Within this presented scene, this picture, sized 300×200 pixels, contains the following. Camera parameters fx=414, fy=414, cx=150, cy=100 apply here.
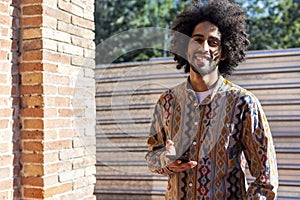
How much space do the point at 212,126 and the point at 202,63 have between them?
0.87 ft

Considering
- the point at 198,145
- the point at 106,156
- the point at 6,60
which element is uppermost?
the point at 6,60

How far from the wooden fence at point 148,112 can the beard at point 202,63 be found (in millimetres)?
968

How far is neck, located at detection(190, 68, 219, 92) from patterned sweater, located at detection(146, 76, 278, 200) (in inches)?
1.0

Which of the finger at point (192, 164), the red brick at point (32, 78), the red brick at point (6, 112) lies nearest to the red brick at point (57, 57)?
the red brick at point (32, 78)

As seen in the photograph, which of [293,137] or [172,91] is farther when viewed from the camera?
[293,137]

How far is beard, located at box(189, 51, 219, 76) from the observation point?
171 centimetres

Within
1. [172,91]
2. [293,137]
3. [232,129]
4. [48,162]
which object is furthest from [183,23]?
[293,137]

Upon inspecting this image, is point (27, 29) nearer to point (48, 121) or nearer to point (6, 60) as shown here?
point (6, 60)

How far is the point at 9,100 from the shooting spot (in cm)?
225

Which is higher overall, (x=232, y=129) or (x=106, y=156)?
(x=232, y=129)

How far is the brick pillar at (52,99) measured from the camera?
2273mm

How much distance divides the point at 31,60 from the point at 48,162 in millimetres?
572

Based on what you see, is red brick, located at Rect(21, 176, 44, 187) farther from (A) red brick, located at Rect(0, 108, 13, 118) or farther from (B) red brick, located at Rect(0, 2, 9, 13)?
(B) red brick, located at Rect(0, 2, 9, 13)

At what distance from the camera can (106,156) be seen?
369 centimetres
